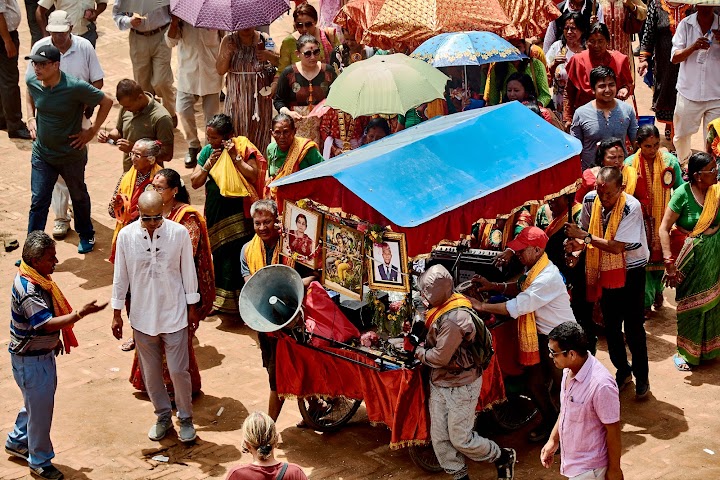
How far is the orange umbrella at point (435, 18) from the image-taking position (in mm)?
13328

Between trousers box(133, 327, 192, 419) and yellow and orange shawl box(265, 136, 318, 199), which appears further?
yellow and orange shawl box(265, 136, 318, 199)

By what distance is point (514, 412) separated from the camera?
1005 centimetres

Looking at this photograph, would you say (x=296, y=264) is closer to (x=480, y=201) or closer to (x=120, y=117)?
(x=480, y=201)

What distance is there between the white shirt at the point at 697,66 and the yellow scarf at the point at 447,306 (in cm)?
616

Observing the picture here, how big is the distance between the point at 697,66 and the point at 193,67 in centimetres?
570

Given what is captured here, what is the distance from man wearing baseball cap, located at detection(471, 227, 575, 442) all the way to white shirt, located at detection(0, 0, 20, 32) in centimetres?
834

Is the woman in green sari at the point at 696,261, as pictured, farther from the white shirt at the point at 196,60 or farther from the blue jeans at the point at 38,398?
the white shirt at the point at 196,60

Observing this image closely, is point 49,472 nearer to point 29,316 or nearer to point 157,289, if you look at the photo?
point 29,316

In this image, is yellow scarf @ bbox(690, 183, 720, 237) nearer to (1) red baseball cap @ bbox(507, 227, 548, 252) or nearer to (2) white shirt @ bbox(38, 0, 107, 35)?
(1) red baseball cap @ bbox(507, 227, 548, 252)

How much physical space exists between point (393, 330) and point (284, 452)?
127cm

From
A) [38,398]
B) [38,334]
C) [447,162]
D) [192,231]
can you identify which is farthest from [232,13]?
[38,398]

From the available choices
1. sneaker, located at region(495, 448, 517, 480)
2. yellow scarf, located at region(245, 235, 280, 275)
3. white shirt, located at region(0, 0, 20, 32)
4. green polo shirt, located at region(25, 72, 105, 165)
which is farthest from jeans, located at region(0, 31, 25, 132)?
sneaker, located at region(495, 448, 517, 480)

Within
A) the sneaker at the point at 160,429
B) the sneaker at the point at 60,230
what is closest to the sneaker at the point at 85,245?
the sneaker at the point at 60,230

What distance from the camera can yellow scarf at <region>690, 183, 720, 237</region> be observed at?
1059 centimetres
